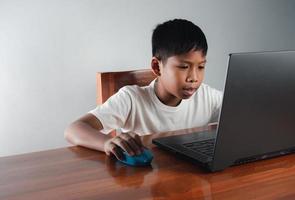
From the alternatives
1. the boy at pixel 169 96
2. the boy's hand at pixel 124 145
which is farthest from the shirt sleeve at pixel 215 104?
the boy's hand at pixel 124 145

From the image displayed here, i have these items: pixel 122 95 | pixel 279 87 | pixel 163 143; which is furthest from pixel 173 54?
pixel 279 87

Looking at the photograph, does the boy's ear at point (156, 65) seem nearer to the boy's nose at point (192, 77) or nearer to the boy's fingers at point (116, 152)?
the boy's nose at point (192, 77)

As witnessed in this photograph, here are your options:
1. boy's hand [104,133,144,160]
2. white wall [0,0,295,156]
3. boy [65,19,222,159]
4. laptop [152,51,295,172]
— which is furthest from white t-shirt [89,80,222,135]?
white wall [0,0,295,156]

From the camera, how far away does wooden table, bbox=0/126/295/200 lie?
653 mm

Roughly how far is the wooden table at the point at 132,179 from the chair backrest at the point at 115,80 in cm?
54

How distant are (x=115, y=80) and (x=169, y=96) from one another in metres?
0.22

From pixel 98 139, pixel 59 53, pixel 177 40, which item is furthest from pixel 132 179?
pixel 59 53

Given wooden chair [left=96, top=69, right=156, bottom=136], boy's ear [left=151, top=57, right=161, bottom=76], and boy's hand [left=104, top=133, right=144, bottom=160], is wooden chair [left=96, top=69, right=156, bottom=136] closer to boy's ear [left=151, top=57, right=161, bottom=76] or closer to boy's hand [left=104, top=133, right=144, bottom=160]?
boy's ear [left=151, top=57, right=161, bottom=76]

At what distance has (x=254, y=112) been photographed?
725 millimetres

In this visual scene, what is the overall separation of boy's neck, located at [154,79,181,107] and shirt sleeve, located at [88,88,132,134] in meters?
0.12

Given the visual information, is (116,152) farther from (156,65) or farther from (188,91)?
(156,65)

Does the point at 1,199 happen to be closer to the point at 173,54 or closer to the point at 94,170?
the point at 94,170

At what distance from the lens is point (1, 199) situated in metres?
0.63

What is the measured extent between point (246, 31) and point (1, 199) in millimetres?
2218
